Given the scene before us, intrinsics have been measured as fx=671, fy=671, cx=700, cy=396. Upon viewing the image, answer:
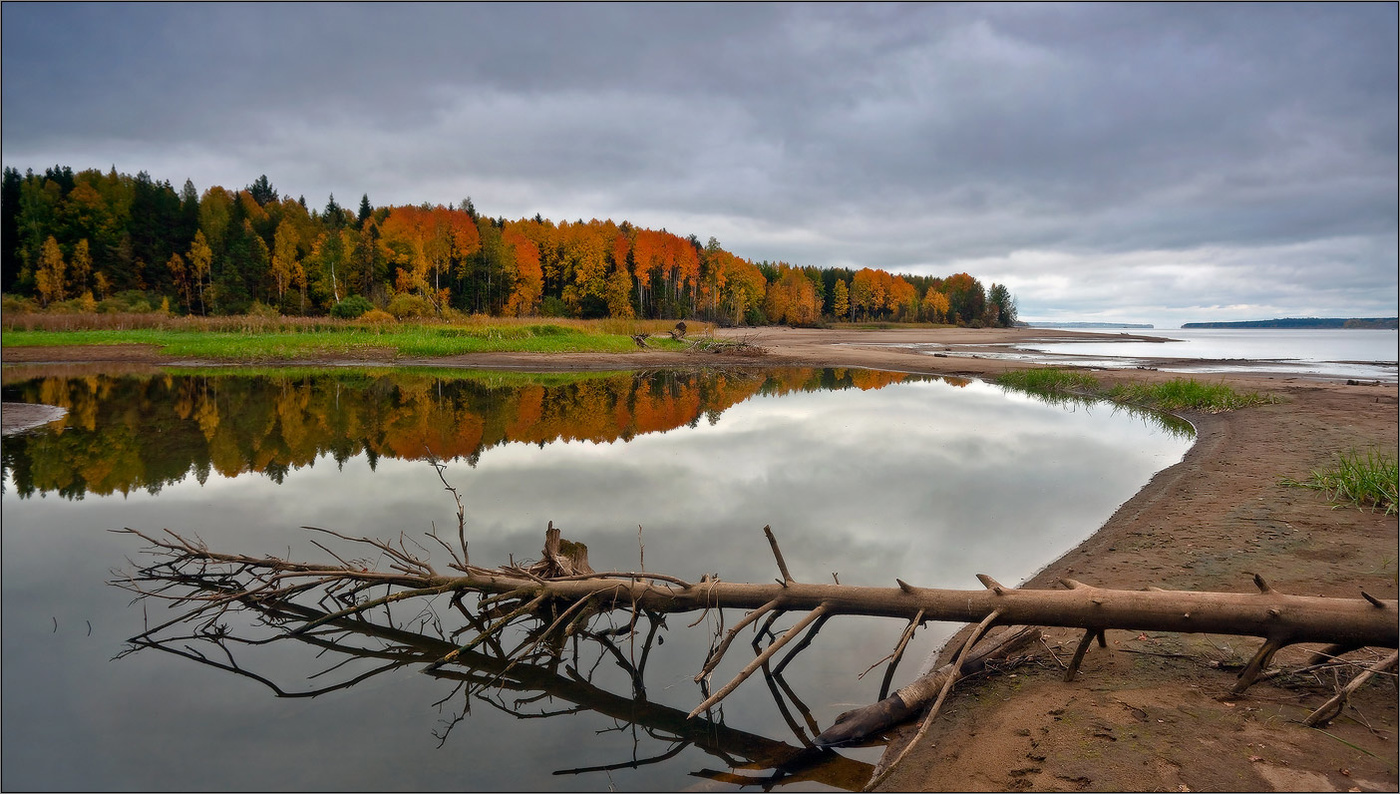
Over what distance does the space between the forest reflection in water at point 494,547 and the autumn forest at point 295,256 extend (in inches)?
1833

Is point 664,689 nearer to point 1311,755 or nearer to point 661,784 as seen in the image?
point 661,784

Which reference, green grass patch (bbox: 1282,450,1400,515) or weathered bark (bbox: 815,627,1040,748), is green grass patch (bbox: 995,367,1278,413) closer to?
green grass patch (bbox: 1282,450,1400,515)

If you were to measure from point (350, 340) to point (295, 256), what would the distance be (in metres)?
46.0

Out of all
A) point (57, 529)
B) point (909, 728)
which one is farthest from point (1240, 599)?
point (57, 529)

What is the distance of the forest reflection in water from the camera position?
4.66 m

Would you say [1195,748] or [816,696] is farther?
[816,696]

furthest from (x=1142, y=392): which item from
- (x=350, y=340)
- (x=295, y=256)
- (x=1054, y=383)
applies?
(x=295, y=256)

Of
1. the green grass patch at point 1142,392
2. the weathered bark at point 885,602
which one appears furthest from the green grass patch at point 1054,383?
the weathered bark at point 885,602

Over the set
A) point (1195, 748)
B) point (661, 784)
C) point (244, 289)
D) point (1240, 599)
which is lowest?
point (661, 784)

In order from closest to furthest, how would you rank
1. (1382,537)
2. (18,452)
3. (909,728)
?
1. (909,728)
2. (1382,537)
3. (18,452)

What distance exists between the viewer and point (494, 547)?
324 inches

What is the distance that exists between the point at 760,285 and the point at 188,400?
95205 mm

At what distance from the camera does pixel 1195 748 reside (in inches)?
155

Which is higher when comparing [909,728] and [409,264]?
[409,264]
